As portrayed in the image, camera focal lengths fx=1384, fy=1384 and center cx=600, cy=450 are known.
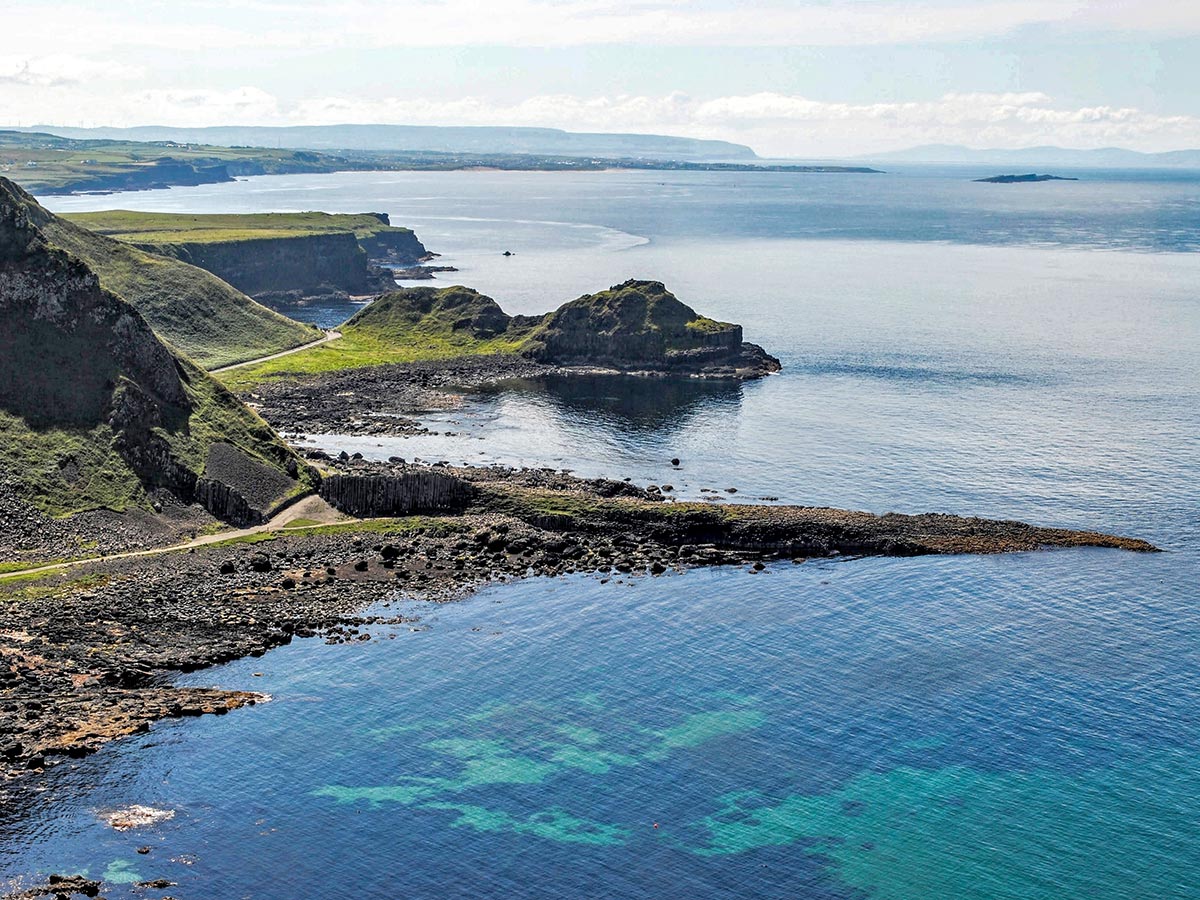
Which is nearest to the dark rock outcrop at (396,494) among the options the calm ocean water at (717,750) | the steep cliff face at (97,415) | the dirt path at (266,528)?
the dirt path at (266,528)

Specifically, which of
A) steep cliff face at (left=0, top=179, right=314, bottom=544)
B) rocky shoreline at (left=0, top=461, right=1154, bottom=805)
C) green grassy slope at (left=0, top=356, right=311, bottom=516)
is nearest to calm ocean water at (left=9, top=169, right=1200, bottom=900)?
rocky shoreline at (left=0, top=461, right=1154, bottom=805)

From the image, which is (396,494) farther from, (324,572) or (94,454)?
(94,454)

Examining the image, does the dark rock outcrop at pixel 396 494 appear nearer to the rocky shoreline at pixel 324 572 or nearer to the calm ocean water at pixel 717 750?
the rocky shoreline at pixel 324 572

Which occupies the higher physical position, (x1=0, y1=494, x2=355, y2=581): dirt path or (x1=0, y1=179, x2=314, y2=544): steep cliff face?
(x1=0, y1=179, x2=314, y2=544): steep cliff face

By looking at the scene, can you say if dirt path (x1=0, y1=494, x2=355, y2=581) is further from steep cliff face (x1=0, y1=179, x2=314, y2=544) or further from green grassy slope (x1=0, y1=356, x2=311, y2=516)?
green grassy slope (x1=0, y1=356, x2=311, y2=516)

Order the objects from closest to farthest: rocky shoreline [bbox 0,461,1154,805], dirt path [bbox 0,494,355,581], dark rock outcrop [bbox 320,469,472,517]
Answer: rocky shoreline [bbox 0,461,1154,805] < dirt path [bbox 0,494,355,581] < dark rock outcrop [bbox 320,469,472,517]

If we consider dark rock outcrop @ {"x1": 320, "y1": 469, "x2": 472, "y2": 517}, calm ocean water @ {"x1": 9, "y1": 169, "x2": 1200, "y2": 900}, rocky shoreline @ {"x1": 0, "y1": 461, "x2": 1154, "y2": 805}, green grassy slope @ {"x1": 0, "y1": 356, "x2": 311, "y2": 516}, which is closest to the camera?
calm ocean water @ {"x1": 9, "y1": 169, "x2": 1200, "y2": 900}

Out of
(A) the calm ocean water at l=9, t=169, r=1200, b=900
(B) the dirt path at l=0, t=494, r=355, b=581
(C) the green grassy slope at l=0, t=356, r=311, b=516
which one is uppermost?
(C) the green grassy slope at l=0, t=356, r=311, b=516

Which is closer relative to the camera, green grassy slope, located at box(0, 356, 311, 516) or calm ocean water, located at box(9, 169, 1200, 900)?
calm ocean water, located at box(9, 169, 1200, 900)
